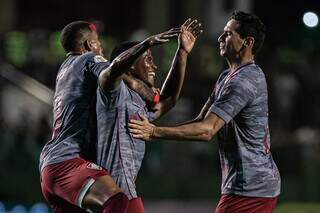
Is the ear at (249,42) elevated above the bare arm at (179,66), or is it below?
above

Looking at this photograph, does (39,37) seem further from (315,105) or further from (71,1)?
(71,1)

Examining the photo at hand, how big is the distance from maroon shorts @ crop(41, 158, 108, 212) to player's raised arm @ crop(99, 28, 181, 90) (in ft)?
1.95

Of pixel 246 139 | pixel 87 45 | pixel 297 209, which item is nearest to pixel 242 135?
pixel 246 139

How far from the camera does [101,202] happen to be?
7293 millimetres

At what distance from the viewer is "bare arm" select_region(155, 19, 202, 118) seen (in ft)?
26.5

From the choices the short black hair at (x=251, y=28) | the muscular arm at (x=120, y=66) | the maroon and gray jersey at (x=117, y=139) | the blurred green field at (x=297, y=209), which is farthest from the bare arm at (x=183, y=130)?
the blurred green field at (x=297, y=209)

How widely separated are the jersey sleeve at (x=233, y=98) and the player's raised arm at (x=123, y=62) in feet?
1.89

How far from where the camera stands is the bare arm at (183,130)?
24.0 ft

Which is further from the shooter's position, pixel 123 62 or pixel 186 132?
pixel 186 132

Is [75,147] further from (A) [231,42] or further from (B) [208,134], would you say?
(A) [231,42]

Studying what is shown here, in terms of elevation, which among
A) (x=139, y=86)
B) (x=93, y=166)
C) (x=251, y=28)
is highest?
(x=251, y=28)

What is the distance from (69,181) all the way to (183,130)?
870 mm

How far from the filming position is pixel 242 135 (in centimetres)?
753

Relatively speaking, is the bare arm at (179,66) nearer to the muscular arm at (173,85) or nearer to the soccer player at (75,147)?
the muscular arm at (173,85)
